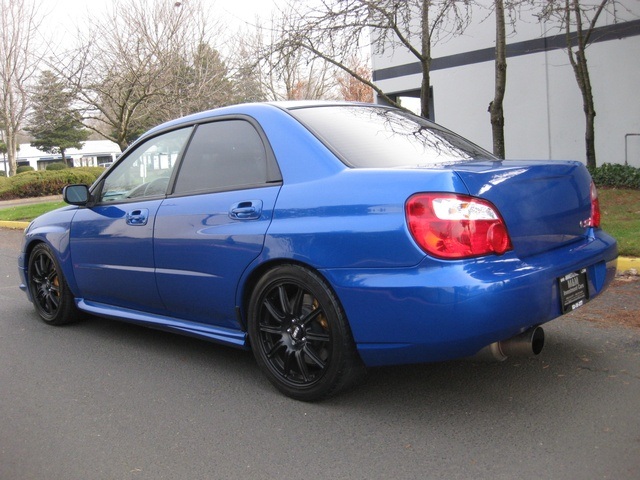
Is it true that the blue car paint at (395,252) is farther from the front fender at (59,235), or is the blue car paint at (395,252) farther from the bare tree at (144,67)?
the bare tree at (144,67)

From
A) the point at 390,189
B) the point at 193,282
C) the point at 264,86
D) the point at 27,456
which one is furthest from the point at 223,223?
the point at 264,86

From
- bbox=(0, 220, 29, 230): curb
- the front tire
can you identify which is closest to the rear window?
the front tire

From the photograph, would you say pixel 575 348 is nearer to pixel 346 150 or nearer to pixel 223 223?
pixel 346 150

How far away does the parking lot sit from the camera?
3035mm

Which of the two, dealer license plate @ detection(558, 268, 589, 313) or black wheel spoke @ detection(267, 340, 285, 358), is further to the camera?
black wheel spoke @ detection(267, 340, 285, 358)

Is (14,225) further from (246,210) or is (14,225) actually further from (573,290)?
(573,290)

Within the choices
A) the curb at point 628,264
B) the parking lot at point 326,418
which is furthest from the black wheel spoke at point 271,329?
the curb at point 628,264

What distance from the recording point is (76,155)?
75562 millimetres

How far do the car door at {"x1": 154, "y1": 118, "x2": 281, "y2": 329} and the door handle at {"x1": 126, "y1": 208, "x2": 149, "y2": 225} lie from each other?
15 centimetres

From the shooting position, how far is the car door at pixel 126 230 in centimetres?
456

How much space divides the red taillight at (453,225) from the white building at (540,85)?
1144cm

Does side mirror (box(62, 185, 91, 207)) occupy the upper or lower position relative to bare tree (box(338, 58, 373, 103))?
lower

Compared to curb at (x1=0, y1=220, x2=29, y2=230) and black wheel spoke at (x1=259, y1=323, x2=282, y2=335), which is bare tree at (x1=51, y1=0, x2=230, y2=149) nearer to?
curb at (x1=0, y1=220, x2=29, y2=230)

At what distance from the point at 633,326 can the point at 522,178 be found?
2053mm
